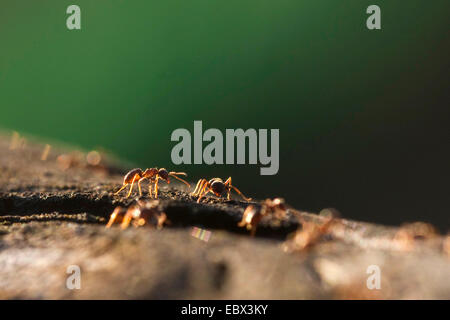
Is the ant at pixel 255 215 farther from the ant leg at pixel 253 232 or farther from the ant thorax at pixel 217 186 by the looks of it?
the ant thorax at pixel 217 186

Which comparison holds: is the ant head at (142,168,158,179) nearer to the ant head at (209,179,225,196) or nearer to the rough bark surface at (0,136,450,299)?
the ant head at (209,179,225,196)

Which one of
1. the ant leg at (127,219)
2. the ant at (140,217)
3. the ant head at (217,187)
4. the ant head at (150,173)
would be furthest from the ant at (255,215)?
the ant head at (150,173)

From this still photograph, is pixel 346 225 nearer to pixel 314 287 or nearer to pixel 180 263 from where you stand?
pixel 314 287

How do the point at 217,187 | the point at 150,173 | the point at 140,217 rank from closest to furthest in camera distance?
the point at 140,217, the point at 217,187, the point at 150,173

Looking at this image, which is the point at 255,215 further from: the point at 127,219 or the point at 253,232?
the point at 127,219

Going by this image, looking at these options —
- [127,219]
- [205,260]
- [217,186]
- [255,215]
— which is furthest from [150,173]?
[205,260]
